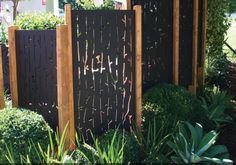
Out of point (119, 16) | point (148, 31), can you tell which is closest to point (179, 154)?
point (119, 16)

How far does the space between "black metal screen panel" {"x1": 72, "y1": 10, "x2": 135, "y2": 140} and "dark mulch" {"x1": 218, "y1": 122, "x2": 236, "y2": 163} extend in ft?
4.78

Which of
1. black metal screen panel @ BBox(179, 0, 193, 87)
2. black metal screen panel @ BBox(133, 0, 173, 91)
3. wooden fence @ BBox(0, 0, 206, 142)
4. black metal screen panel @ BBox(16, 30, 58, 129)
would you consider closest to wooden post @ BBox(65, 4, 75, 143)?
wooden fence @ BBox(0, 0, 206, 142)

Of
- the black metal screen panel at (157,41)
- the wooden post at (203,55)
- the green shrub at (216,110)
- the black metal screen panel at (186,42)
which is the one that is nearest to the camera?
the green shrub at (216,110)

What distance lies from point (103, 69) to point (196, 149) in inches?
54.7

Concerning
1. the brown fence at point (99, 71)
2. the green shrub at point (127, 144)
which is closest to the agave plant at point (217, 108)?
the brown fence at point (99, 71)

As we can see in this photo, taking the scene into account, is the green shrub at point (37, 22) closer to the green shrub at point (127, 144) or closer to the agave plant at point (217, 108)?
the green shrub at point (127, 144)

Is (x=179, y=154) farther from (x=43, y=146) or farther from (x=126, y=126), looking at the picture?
(x=43, y=146)

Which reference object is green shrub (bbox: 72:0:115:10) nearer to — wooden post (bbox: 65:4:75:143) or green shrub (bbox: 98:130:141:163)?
wooden post (bbox: 65:4:75:143)

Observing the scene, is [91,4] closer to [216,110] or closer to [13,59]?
[13,59]

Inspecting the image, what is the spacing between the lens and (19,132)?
4.35m

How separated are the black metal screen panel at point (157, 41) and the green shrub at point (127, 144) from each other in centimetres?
174

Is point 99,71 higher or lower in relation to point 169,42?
lower

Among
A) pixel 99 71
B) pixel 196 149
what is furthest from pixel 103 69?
pixel 196 149

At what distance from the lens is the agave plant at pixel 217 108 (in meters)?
6.01
